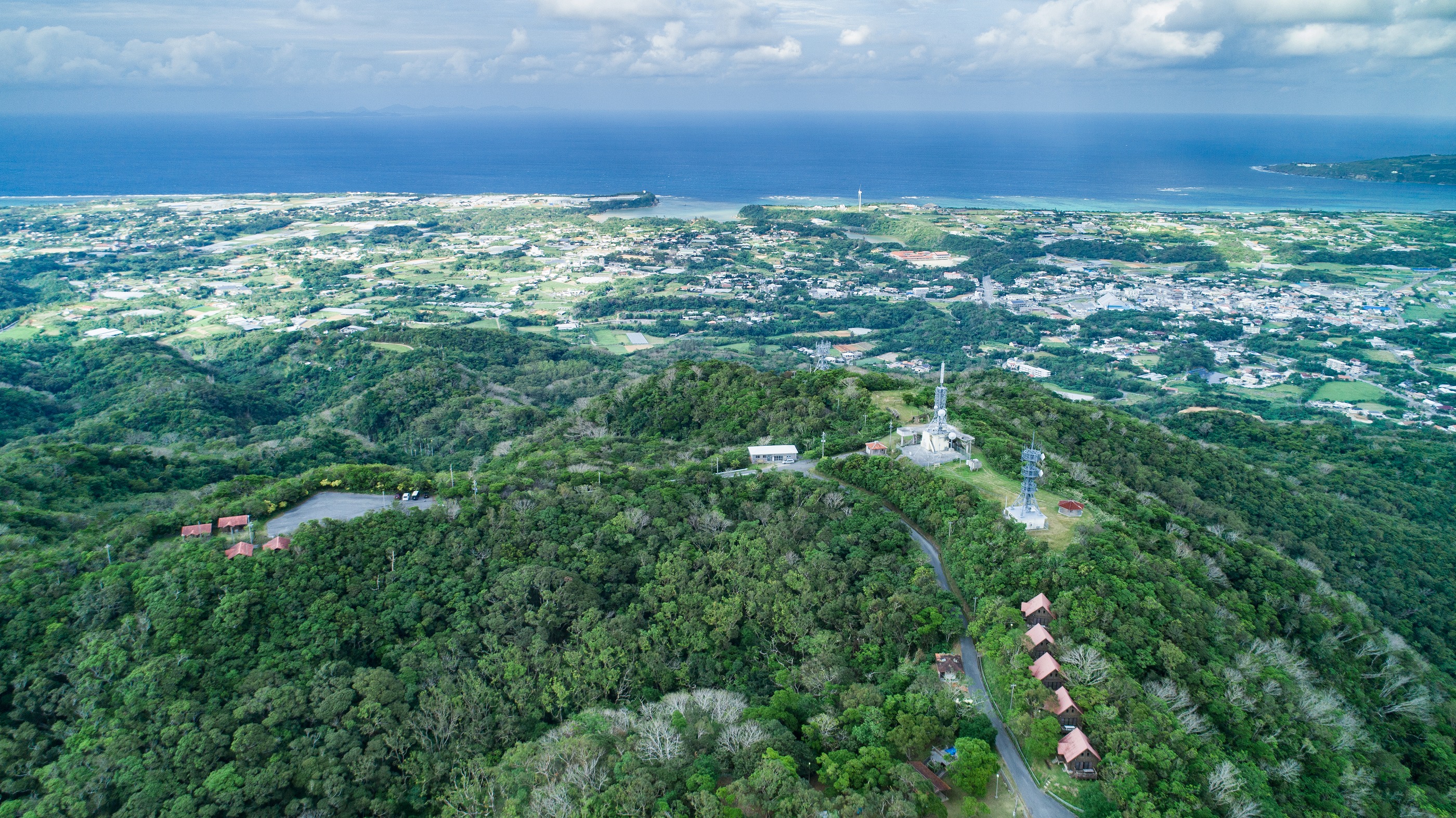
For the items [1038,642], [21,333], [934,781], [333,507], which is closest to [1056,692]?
[1038,642]

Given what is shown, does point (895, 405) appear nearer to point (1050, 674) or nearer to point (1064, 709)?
point (1050, 674)

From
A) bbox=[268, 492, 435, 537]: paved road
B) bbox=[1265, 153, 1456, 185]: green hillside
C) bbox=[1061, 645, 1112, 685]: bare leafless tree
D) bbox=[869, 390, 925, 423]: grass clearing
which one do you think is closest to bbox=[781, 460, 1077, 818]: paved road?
bbox=[1061, 645, 1112, 685]: bare leafless tree

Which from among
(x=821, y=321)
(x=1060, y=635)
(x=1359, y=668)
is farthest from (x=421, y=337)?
(x=1359, y=668)

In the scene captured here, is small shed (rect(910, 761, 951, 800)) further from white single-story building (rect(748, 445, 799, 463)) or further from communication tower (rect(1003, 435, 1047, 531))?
white single-story building (rect(748, 445, 799, 463))

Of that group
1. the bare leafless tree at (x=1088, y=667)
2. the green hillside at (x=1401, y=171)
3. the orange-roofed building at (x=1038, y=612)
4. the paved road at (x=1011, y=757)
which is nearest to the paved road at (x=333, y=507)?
the paved road at (x=1011, y=757)

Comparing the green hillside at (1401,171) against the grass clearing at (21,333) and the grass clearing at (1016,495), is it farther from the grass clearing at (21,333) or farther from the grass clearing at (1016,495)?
the grass clearing at (21,333)

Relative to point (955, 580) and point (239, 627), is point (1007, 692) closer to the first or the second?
point (955, 580)
